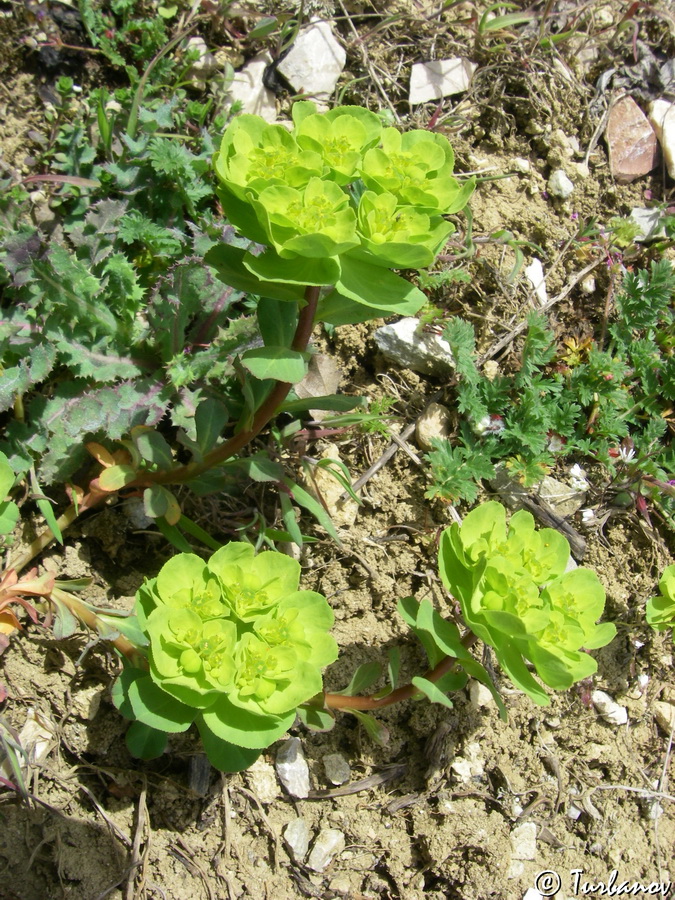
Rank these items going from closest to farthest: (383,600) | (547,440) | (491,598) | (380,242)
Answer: (380,242), (491,598), (383,600), (547,440)

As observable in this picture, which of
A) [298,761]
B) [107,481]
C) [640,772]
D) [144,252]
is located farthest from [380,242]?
[640,772]

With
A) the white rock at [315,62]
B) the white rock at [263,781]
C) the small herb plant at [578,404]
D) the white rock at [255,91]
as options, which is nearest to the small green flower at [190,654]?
the white rock at [263,781]

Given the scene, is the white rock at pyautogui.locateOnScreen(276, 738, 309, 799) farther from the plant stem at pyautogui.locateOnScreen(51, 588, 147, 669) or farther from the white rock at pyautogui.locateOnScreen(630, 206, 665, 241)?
the white rock at pyautogui.locateOnScreen(630, 206, 665, 241)

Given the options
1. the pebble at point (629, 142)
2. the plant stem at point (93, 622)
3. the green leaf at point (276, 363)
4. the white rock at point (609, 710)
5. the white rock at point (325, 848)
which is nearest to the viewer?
the green leaf at point (276, 363)

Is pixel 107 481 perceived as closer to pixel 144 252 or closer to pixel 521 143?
pixel 144 252

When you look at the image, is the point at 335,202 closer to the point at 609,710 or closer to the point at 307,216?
the point at 307,216

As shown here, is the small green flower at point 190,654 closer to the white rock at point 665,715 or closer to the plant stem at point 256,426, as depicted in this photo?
the plant stem at point 256,426
